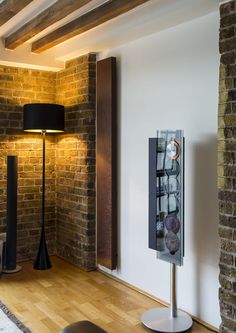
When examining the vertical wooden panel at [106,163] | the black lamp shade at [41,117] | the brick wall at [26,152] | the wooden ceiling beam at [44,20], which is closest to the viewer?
the wooden ceiling beam at [44,20]

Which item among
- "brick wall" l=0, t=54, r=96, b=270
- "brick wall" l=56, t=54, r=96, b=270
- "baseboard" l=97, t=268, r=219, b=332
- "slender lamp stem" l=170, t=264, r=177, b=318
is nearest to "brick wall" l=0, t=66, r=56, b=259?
"brick wall" l=0, t=54, r=96, b=270

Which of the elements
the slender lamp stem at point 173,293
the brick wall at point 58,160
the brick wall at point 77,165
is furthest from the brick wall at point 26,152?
the slender lamp stem at point 173,293

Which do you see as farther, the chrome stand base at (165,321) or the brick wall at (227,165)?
the chrome stand base at (165,321)

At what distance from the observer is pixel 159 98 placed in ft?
10.7

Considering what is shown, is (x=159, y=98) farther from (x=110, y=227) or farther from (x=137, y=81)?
(x=110, y=227)

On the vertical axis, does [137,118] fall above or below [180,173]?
above

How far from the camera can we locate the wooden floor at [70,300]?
112 inches

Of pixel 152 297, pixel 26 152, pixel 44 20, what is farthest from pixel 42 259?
pixel 44 20

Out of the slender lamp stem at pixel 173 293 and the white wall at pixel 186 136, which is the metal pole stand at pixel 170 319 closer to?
the slender lamp stem at pixel 173 293

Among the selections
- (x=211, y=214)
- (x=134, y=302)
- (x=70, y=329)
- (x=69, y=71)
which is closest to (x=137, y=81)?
(x=69, y=71)

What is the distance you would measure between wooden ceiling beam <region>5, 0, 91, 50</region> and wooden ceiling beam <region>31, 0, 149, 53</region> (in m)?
0.22

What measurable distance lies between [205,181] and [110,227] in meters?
1.30

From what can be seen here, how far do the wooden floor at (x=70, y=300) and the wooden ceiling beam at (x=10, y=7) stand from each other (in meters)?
2.42

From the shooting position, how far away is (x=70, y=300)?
3262mm
